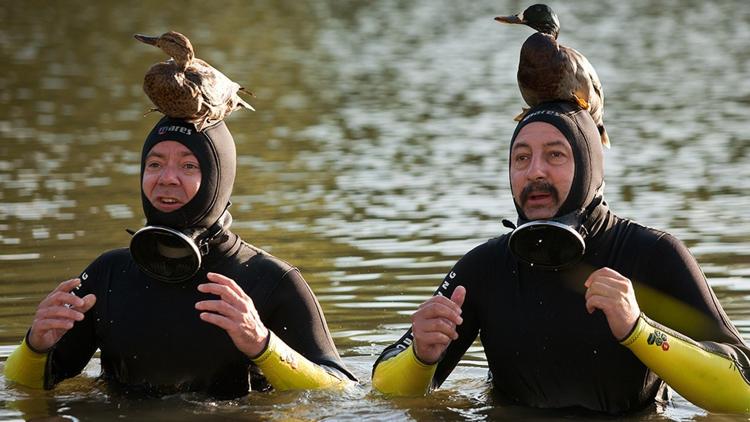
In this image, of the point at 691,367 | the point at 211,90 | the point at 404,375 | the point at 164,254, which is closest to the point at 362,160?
the point at 211,90

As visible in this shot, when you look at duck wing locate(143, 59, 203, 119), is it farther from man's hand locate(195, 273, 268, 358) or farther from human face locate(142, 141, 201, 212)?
man's hand locate(195, 273, 268, 358)

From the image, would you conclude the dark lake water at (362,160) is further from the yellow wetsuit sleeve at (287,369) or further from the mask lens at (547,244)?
the mask lens at (547,244)

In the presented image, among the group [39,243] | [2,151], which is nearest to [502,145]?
[2,151]

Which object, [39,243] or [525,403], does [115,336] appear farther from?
[39,243]

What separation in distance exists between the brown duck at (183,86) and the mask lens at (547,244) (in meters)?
1.64

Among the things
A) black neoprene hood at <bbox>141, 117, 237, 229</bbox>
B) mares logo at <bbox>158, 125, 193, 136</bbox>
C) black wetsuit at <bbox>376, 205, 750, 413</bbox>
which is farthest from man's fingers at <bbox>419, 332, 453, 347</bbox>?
mares logo at <bbox>158, 125, 193, 136</bbox>

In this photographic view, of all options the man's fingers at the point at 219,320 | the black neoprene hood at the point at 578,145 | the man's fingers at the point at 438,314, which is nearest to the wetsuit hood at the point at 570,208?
the black neoprene hood at the point at 578,145

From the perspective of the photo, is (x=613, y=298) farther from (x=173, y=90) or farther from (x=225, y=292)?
(x=173, y=90)

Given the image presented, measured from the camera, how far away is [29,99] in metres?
23.3

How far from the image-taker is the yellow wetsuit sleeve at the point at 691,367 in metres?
6.37

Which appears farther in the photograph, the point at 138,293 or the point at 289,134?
the point at 289,134

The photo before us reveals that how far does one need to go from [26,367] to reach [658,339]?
3.02 meters

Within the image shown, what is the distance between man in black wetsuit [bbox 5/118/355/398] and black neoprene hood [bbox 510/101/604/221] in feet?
3.90

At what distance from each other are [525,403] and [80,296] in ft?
7.21
